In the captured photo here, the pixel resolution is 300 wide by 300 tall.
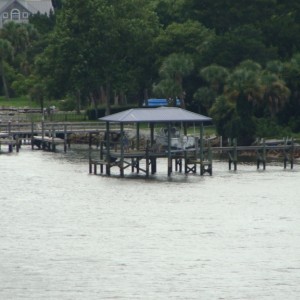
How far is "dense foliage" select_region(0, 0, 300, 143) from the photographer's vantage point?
121875 mm

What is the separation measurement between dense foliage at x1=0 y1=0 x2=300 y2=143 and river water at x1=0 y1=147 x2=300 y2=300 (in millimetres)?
23401

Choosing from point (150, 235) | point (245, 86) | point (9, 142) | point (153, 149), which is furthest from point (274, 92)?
point (150, 235)

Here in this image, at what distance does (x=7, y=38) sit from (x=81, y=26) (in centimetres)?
4646

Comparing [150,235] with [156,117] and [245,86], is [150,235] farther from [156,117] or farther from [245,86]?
[245,86]

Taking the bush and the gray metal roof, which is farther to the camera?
the bush

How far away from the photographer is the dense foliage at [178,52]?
121875 millimetres

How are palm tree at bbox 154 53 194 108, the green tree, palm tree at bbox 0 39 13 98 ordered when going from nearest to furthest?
palm tree at bbox 154 53 194 108
the green tree
palm tree at bbox 0 39 13 98

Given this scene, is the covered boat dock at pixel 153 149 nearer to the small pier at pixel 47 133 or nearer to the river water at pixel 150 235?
the river water at pixel 150 235

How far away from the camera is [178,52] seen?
438ft

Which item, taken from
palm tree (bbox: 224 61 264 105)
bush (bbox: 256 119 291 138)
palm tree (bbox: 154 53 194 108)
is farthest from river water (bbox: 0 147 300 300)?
palm tree (bbox: 154 53 194 108)

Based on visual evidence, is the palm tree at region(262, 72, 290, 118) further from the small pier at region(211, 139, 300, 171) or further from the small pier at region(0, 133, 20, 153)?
the small pier at region(0, 133, 20, 153)

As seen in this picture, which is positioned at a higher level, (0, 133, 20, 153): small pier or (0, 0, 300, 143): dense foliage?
(0, 0, 300, 143): dense foliage

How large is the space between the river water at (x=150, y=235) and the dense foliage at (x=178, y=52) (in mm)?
23401

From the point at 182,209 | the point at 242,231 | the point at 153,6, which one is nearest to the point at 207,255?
the point at 242,231
